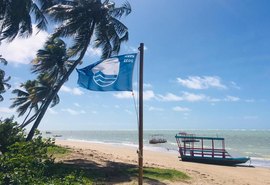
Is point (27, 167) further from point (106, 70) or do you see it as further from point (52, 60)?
point (52, 60)

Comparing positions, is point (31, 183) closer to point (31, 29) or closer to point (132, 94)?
point (132, 94)

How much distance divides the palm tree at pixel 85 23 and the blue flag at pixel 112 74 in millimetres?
13410

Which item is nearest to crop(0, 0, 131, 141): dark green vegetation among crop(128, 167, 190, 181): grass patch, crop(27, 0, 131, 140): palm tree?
crop(27, 0, 131, 140): palm tree

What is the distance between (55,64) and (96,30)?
609 centimetres

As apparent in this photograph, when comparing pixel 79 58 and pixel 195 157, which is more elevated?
pixel 79 58

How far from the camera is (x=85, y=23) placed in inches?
874

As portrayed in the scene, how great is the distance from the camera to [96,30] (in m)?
23.0

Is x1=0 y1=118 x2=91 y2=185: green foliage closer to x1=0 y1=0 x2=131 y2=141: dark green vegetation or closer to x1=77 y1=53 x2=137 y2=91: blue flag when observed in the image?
x1=77 y1=53 x2=137 y2=91: blue flag

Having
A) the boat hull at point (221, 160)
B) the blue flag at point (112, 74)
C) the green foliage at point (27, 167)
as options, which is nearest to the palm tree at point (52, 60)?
the boat hull at point (221, 160)

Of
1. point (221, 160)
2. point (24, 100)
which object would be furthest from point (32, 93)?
point (221, 160)

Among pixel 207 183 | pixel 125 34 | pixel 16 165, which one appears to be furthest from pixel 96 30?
pixel 16 165

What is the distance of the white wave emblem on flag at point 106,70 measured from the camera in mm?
7992

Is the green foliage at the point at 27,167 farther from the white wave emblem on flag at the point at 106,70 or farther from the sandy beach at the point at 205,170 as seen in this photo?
the sandy beach at the point at 205,170

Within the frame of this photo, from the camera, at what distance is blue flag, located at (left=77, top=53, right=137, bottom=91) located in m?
7.89
